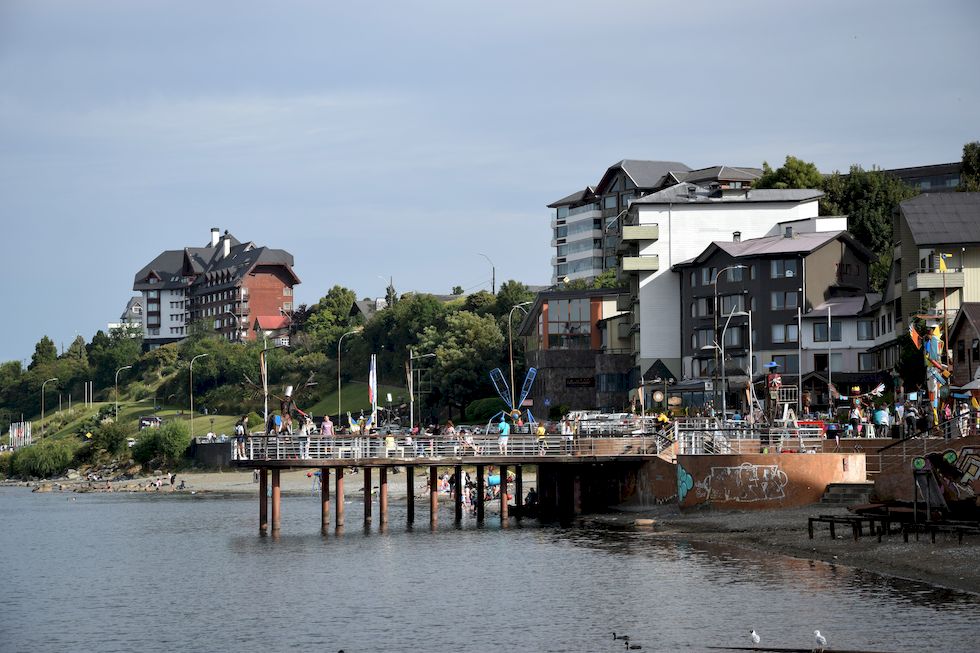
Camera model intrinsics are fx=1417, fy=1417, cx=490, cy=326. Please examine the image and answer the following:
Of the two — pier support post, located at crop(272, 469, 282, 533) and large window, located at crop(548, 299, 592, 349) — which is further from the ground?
large window, located at crop(548, 299, 592, 349)

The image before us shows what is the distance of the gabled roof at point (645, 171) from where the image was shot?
157250mm

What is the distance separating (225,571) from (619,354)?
7108 centimetres

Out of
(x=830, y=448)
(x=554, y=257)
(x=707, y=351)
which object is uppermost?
(x=554, y=257)

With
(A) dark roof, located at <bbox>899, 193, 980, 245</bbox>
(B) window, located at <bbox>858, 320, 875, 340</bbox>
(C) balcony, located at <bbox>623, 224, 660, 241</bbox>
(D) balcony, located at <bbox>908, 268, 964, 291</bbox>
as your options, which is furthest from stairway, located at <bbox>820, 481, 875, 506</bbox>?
(C) balcony, located at <bbox>623, 224, 660, 241</bbox>

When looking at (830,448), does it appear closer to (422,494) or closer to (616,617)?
(616,617)

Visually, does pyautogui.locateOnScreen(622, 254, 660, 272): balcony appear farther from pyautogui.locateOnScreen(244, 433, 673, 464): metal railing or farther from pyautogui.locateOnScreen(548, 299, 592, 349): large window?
pyautogui.locateOnScreen(244, 433, 673, 464): metal railing

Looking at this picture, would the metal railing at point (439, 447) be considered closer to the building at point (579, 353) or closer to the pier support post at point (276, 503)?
the pier support post at point (276, 503)

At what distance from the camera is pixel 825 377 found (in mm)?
94625

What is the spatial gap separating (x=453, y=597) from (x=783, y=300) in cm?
6408

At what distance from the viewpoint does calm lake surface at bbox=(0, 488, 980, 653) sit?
34.5 metres

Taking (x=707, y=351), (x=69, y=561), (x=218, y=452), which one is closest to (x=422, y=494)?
(x=707, y=351)

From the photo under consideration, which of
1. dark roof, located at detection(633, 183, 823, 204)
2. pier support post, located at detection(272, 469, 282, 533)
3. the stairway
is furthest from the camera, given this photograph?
dark roof, located at detection(633, 183, 823, 204)

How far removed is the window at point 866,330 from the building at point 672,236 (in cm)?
1395

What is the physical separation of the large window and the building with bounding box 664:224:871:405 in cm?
1632
